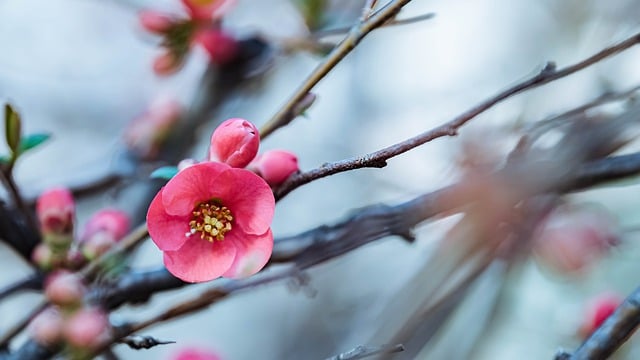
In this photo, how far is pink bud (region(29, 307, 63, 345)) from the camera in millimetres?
615

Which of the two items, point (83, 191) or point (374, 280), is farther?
point (374, 280)

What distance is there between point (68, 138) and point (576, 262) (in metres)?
1.94

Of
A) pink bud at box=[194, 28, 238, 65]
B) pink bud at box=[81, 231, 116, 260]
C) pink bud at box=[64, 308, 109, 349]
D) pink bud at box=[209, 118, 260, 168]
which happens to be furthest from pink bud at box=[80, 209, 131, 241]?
pink bud at box=[194, 28, 238, 65]

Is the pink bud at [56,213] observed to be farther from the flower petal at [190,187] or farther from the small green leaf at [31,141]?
the flower petal at [190,187]

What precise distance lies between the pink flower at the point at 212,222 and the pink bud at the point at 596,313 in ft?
1.20

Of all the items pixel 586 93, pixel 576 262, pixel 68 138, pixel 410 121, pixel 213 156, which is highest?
pixel 68 138

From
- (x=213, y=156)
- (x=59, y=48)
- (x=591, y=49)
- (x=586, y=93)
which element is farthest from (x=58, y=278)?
(x=59, y=48)

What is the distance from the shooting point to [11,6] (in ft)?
7.74

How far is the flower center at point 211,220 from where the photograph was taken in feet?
1.73

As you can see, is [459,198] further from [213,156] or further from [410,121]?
[410,121]

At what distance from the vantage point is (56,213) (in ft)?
2.20

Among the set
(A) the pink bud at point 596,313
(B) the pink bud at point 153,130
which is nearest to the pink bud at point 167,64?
(B) the pink bud at point 153,130

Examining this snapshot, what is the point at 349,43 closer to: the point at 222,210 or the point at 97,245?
the point at 222,210

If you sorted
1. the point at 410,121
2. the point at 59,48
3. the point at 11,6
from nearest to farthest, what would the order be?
the point at 410,121 → the point at 11,6 → the point at 59,48
